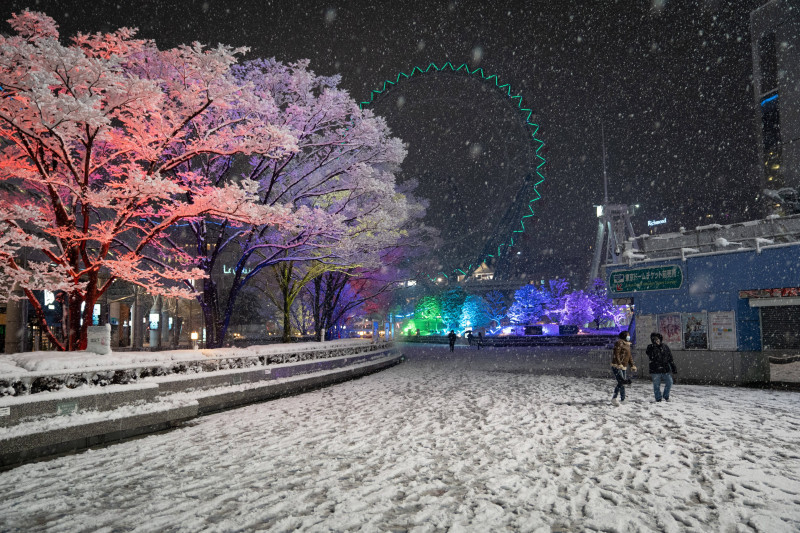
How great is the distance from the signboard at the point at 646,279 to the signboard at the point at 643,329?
104cm

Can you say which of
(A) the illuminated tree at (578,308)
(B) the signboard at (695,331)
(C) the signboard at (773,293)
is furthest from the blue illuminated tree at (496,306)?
(C) the signboard at (773,293)

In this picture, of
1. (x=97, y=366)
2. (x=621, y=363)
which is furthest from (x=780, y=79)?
(x=97, y=366)

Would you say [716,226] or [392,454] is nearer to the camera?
[392,454]

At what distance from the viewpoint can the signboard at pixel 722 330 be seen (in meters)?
16.0

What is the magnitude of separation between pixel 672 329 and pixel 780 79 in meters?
41.5

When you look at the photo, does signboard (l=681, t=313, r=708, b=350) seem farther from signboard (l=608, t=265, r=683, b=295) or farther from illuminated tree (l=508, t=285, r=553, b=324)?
illuminated tree (l=508, t=285, r=553, b=324)

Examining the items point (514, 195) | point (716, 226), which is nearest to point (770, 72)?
point (514, 195)

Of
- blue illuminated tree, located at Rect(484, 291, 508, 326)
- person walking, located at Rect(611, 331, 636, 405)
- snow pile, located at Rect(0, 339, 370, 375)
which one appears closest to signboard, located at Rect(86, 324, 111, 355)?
snow pile, located at Rect(0, 339, 370, 375)

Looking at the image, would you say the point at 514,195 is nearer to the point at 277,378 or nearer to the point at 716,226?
the point at 716,226

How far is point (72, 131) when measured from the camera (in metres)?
9.97

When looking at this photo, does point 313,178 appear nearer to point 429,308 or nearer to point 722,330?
point 722,330

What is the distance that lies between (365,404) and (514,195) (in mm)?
53126

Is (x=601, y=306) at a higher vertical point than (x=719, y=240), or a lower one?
lower

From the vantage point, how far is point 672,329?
17.4m
